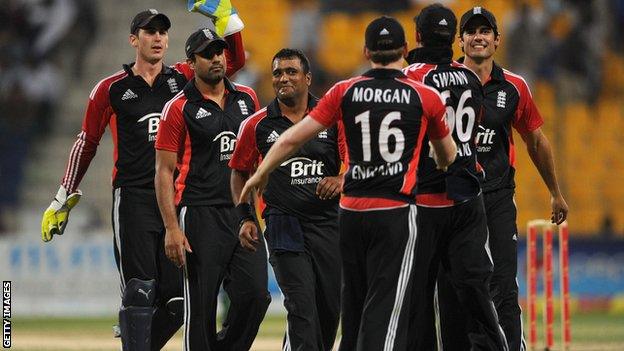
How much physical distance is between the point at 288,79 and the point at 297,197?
76 cm

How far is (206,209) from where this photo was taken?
8.65 m

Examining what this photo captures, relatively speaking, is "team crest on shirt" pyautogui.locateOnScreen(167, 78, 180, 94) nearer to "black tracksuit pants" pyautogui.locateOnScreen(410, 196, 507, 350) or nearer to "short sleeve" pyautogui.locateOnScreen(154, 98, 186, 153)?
"short sleeve" pyautogui.locateOnScreen(154, 98, 186, 153)

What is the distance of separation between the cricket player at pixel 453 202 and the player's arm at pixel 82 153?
7.86 ft

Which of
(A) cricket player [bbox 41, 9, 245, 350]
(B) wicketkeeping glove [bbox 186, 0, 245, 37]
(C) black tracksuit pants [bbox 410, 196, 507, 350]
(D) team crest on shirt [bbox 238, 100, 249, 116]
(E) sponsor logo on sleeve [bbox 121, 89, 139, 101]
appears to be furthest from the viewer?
(B) wicketkeeping glove [bbox 186, 0, 245, 37]

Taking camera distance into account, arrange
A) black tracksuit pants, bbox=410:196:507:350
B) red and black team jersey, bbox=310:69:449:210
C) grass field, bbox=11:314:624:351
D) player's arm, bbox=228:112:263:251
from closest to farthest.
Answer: red and black team jersey, bbox=310:69:449:210 < black tracksuit pants, bbox=410:196:507:350 < player's arm, bbox=228:112:263:251 < grass field, bbox=11:314:624:351

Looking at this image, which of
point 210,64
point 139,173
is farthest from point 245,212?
point 139,173

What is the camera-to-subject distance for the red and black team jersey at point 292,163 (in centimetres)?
852

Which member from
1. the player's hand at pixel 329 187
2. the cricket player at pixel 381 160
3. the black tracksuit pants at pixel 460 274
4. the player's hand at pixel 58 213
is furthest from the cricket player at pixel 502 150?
the player's hand at pixel 58 213

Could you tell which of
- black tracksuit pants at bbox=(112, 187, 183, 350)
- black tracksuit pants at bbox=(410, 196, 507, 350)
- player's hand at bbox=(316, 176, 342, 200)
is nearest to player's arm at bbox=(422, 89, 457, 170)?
black tracksuit pants at bbox=(410, 196, 507, 350)

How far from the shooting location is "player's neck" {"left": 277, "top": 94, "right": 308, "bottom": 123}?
866 cm

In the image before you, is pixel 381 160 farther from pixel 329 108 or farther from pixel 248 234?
pixel 248 234

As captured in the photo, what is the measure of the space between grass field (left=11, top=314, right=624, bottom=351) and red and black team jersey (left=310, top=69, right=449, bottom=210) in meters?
5.95

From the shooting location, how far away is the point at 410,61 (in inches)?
323

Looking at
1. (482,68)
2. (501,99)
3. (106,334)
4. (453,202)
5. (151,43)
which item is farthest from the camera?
(106,334)
